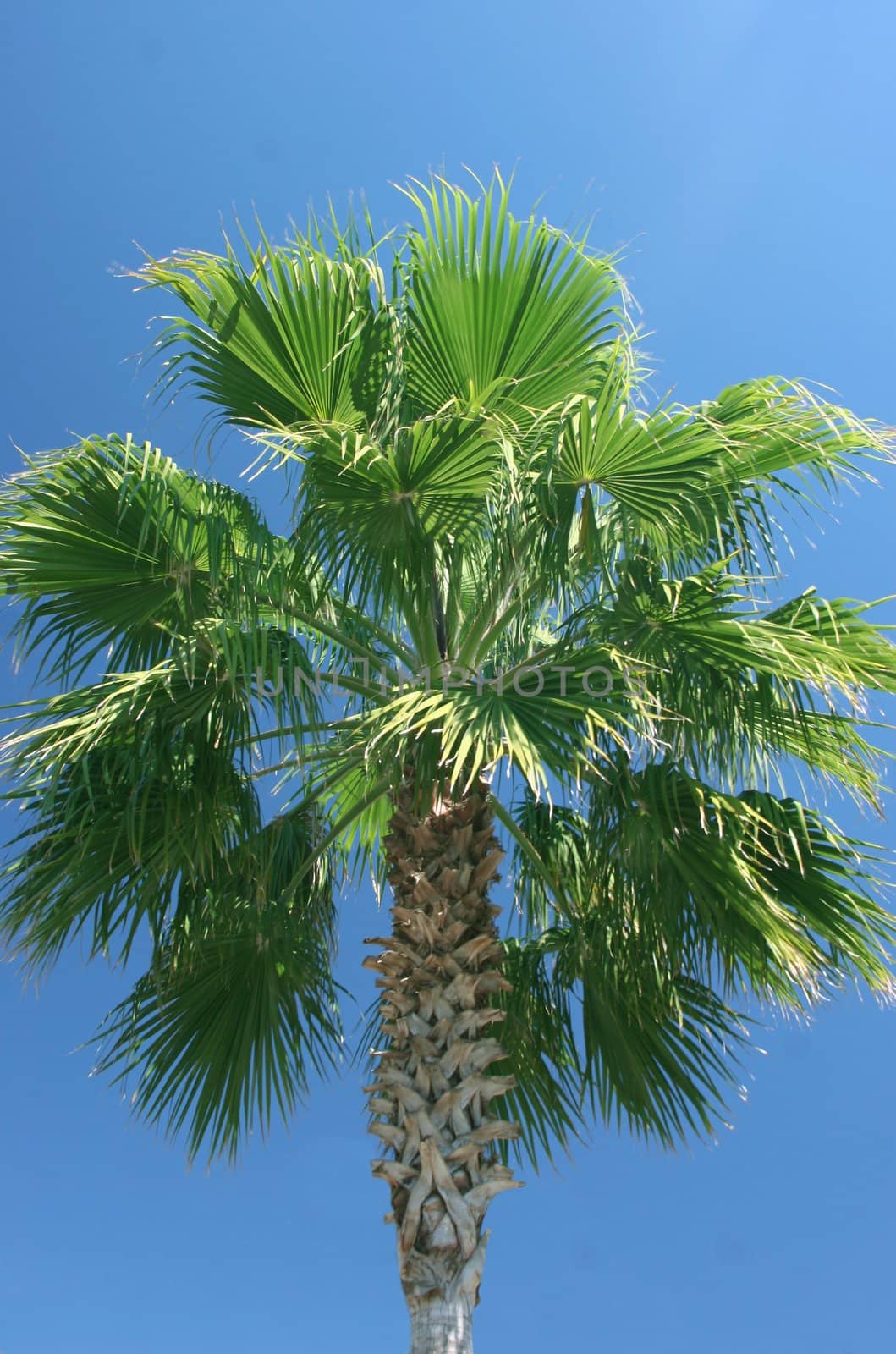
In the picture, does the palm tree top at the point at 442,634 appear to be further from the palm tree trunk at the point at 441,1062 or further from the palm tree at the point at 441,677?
the palm tree trunk at the point at 441,1062

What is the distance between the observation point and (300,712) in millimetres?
4480

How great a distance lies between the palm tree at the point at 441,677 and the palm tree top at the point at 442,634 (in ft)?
0.06

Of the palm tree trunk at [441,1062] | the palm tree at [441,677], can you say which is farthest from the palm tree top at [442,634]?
the palm tree trunk at [441,1062]

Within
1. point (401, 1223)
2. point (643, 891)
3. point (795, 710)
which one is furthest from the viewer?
point (643, 891)

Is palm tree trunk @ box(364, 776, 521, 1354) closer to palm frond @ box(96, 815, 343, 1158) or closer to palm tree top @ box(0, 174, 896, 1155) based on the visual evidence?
palm tree top @ box(0, 174, 896, 1155)

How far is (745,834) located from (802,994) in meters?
0.75

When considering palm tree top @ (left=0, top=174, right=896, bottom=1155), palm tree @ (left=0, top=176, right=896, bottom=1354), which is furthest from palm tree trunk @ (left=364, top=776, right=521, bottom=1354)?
palm tree top @ (left=0, top=174, right=896, bottom=1155)

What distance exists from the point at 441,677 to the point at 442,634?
1.16 feet

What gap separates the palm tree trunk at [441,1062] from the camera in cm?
421

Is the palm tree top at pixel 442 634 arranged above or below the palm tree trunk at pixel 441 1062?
above

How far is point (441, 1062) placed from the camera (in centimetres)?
454

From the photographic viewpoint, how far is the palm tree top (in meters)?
4.42

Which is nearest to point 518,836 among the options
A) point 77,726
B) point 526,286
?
point 77,726

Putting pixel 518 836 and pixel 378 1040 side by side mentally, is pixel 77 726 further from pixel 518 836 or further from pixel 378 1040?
pixel 378 1040
